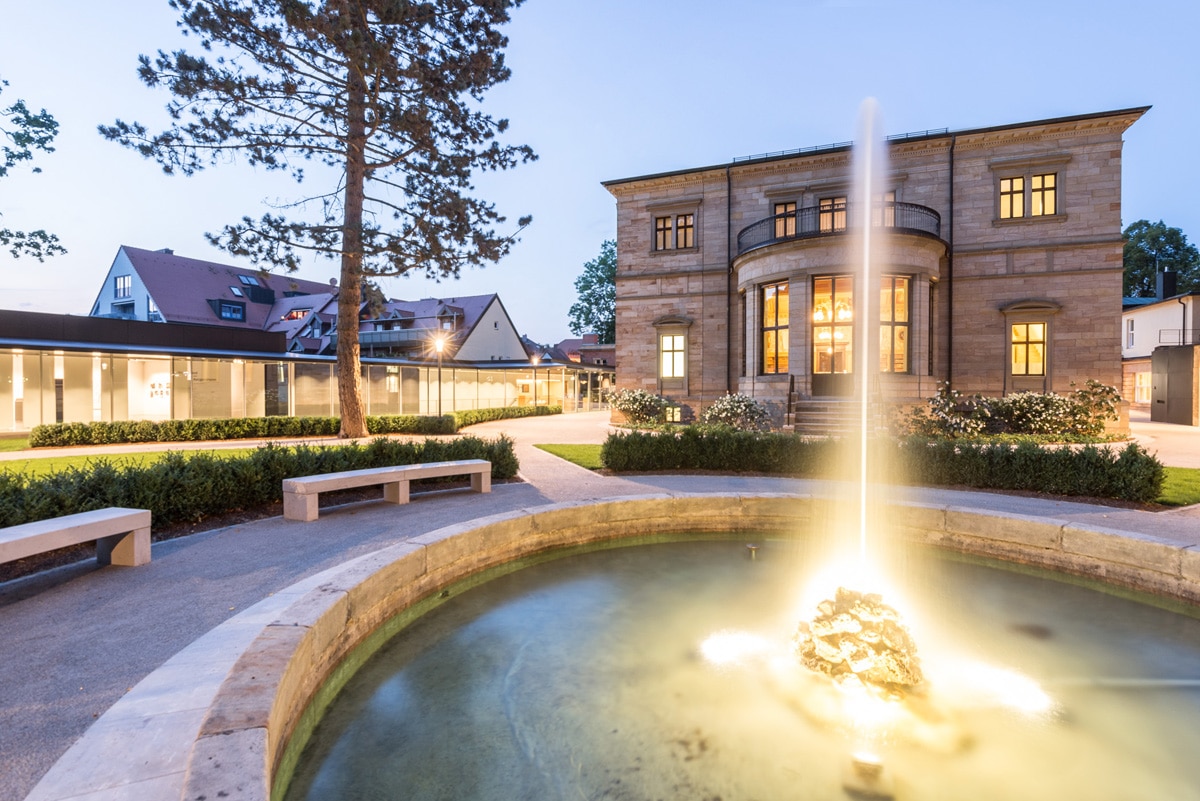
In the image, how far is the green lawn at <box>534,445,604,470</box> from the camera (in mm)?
11516

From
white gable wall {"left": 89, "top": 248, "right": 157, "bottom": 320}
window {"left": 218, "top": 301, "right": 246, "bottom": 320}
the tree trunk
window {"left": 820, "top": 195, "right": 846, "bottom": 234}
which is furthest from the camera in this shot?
window {"left": 218, "top": 301, "right": 246, "bottom": 320}

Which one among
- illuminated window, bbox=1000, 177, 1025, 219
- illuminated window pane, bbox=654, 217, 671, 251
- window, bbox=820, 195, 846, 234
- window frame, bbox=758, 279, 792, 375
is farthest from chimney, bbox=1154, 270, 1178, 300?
illuminated window pane, bbox=654, 217, 671, 251

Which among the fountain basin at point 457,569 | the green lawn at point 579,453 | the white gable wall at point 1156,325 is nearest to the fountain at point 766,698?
the fountain basin at point 457,569

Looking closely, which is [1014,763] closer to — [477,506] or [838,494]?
[838,494]

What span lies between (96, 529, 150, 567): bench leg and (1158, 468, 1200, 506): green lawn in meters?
12.3

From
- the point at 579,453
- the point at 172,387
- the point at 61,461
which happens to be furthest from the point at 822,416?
the point at 172,387

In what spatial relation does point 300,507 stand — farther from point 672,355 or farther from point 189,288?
point 189,288

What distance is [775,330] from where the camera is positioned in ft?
64.4

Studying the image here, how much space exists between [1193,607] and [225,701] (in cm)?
719

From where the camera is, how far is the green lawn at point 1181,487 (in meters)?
7.59

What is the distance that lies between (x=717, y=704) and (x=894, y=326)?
1748 centimetres

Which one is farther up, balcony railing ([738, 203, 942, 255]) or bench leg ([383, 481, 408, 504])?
balcony railing ([738, 203, 942, 255])

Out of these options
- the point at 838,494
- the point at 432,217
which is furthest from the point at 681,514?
the point at 432,217

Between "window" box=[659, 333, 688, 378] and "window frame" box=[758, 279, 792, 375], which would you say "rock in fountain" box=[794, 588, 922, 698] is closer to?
"window frame" box=[758, 279, 792, 375]
